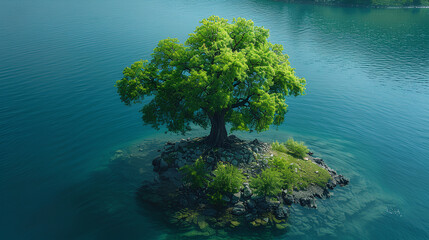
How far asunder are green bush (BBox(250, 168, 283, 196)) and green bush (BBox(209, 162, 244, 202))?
6.01 feet

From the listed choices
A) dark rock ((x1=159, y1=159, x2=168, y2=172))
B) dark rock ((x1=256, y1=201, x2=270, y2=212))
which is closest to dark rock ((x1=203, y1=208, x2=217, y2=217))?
dark rock ((x1=256, y1=201, x2=270, y2=212))

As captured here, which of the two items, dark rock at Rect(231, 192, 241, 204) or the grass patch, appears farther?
the grass patch

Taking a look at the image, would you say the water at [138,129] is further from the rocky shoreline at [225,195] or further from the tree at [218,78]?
the tree at [218,78]

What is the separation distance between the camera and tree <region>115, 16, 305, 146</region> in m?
32.3

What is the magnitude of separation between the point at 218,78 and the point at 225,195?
1343 centimetres

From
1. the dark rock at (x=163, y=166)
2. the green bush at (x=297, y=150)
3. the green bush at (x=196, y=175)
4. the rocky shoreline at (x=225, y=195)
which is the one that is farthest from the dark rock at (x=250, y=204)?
the dark rock at (x=163, y=166)

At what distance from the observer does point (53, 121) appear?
48.8m

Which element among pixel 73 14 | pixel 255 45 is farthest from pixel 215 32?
pixel 73 14

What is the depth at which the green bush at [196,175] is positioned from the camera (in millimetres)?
32906

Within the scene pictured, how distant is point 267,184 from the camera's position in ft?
104

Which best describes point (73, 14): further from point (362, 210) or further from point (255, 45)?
point (362, 210)

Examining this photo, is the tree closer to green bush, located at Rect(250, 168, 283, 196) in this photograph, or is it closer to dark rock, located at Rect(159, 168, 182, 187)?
dark rock, located at Rect(159, 168, 182, 187)

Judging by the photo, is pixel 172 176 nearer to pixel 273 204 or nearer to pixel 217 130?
pixel 217 130

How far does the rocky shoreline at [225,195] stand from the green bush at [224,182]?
770 mm
